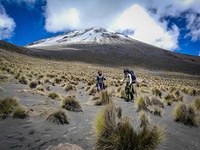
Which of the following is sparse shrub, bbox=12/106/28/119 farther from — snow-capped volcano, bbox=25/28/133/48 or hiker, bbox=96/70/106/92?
snow-capped volcano, bbox=25/28/133/48

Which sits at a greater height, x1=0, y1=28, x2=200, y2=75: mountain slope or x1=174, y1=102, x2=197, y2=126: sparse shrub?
x1=0, y1=28, x2=200, y2=75: mountain slope

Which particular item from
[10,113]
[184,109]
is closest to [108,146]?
[10,113]

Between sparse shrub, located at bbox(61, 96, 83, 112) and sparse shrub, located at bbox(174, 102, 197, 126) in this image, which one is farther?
sparse shrub, located at bbox(61, 96, 83, 112)

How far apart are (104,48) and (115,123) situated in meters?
72.5

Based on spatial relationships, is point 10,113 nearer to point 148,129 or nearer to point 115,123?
point 115,123

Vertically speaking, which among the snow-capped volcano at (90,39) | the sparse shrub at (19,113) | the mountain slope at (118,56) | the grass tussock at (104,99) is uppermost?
the snow-capped volcano at (90,39)

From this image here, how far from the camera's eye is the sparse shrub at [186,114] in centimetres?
358

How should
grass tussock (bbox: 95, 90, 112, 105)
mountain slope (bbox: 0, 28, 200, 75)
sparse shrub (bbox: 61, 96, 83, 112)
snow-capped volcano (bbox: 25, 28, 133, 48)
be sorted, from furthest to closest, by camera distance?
1. snow-capped volcano (bbox: 25, 28, 133, 48)
2. mountain slope (bbox: 0, 28, 200, 75)
3. grass tussock (bbox: 95, 90, 112, 105)
4. sparse shrub (bbox: 61, 96, 83, 112)

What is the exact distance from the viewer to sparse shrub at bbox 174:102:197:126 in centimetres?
358

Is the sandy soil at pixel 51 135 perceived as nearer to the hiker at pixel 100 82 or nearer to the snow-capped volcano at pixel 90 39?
the hiker at pixel 100 82

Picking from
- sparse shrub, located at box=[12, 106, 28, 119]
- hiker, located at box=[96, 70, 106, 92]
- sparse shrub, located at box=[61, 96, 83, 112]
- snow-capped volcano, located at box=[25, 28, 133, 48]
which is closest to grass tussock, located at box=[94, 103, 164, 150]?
sparse shrub, located at box=[12, 106, 28, 119]

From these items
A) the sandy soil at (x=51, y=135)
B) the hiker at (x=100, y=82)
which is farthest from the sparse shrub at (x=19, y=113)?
the hiker at (x=100, y=82)

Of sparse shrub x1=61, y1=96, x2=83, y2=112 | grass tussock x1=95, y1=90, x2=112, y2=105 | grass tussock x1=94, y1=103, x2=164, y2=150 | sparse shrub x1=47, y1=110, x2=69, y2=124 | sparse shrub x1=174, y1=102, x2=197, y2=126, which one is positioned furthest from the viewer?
grass tussock x1=95, y1=90, x2=112, y2=105

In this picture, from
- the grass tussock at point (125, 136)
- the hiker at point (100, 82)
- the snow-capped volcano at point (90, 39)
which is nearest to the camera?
the grass tussock at point (125, 136)
